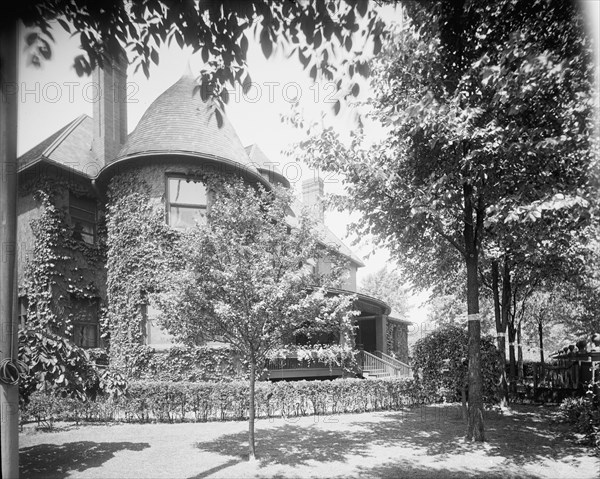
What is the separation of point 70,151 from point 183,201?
5.59 m

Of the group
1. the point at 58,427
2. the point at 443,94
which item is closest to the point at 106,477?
the point at 58,427

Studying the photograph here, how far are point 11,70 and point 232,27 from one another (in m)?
2.21

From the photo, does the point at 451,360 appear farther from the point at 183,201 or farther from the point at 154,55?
the point at 154,55

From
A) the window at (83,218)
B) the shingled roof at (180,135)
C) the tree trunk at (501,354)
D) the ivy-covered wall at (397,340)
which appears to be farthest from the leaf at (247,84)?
the ivy-covered wall at (397,340)

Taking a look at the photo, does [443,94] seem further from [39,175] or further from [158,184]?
[39,175]

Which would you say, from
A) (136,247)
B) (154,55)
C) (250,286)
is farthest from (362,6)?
A: (136,247)

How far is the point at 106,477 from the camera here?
6863 mm

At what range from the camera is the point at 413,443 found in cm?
973

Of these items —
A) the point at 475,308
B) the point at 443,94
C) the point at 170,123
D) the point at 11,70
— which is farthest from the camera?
the point at 170,123

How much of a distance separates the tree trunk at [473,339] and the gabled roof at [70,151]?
1408 cm

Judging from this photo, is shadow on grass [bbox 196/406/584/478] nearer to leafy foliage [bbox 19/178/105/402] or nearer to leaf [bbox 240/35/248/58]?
leaf [bbox 240/35/248/58]

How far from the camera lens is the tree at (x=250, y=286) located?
27.0 feet

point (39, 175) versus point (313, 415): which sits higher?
point (39, 175)

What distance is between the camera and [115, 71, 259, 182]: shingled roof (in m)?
15.5
